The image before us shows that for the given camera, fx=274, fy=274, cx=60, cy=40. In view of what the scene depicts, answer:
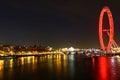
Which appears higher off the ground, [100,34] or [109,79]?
[100,34]

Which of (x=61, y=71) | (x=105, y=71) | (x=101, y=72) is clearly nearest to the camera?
(x=101, y=72)

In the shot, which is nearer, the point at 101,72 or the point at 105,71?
the point at 101,72

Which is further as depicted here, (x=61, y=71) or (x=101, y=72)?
(x=61, y=71)

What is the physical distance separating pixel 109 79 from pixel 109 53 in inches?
2776

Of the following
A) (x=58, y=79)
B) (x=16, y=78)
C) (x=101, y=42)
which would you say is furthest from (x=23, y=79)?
(x=101, y=42)

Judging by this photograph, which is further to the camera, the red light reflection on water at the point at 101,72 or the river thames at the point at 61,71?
the river thames at the point at 61,71

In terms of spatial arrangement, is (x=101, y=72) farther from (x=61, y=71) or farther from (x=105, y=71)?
(x=61, y=71)

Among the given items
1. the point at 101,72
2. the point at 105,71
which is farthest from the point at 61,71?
the point at 105,71

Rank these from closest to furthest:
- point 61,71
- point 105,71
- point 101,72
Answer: point 101,72
point 105,71
point 61,71

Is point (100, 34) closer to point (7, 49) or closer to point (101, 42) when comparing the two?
point (101, 42)

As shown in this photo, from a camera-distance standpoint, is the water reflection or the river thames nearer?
the water reflection

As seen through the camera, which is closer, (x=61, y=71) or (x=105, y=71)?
(x=105, y=71)

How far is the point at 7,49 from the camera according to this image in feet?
470

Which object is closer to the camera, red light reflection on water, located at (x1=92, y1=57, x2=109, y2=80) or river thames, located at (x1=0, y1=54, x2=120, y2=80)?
red light reflection on water, located at (x1=92, y1=57, x2=109, y2=80)
